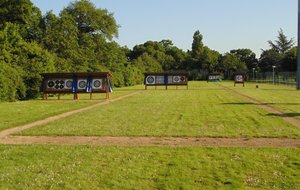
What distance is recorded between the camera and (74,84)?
128 ft

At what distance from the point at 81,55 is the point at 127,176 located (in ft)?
182

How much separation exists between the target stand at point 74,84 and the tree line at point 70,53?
6.47 ft

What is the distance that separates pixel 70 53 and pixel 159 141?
45.9 meters

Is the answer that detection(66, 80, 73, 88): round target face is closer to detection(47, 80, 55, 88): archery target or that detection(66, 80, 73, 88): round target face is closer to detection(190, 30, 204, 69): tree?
detection(47, 80, 55, 88): archery target

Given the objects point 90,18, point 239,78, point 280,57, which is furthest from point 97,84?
point 280,57

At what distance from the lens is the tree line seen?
1624 inches

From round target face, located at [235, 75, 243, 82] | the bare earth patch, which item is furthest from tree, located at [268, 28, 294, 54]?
the bare earth patch

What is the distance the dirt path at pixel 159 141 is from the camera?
45.1 feet

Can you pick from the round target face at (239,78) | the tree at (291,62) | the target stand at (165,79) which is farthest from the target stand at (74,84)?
the tree at (291,62)

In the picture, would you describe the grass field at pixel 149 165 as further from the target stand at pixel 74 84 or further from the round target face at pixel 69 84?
the round target face at pixel 69 84

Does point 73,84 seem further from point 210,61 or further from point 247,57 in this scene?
point 247,57

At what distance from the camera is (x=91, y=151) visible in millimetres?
12500

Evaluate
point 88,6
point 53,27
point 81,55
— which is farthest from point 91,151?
point 88,6

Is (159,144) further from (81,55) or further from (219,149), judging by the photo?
(81,55)
